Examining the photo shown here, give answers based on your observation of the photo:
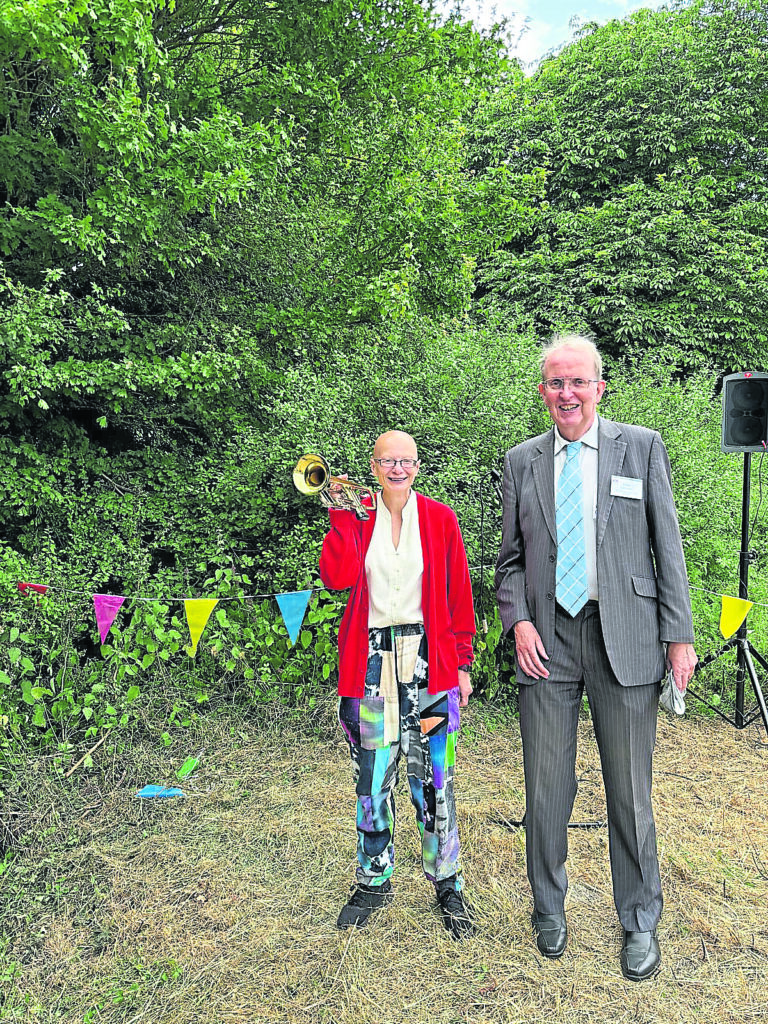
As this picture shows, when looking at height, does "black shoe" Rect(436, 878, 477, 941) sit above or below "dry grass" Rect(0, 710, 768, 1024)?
above

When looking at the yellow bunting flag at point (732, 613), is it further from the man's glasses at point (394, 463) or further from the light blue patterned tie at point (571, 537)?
the man's glasses at point (394, 463)

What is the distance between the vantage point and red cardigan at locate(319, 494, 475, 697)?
2.40 m

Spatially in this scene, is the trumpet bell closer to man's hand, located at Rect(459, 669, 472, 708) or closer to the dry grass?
man's hand, located at Rect(459, 669, 472, 708)

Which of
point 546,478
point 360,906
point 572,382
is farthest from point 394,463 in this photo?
point 360,906

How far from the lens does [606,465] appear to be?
231cm

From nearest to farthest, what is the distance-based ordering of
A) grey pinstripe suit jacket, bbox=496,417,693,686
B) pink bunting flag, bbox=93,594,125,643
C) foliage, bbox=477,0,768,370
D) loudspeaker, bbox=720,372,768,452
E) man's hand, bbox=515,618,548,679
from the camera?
grey pinstripe suit jacket, bbox=496,417,693,686, man's hand, bbox=515,618,548,679, pink bunting flag, bbox=93,594,125,643, loudspeaker, bbox=720,372,768,452, foliage, bbox=477,0,768,370

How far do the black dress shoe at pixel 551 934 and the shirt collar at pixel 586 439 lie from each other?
1.52m

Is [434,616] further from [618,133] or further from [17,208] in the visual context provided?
[618,133]

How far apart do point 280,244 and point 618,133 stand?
28.6ft

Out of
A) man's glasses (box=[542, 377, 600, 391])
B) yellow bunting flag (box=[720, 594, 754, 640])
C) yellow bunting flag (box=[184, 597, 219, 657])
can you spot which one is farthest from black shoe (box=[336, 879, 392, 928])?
yellow bunting flag (box=[720, 594, 754, 640])

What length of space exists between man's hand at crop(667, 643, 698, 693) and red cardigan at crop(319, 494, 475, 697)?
669 millimetres

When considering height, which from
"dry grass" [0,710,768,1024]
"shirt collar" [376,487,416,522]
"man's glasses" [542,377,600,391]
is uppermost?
"man's glasses" [542,377,600,391]

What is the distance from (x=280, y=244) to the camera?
6055mm

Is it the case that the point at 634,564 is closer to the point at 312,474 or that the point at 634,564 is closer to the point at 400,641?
the point at 400,641
